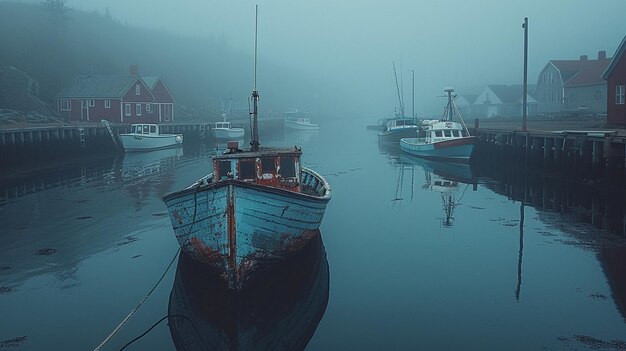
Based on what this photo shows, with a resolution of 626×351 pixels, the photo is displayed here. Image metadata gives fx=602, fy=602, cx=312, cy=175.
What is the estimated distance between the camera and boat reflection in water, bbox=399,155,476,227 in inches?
1002

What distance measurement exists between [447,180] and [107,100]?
43.1 metres

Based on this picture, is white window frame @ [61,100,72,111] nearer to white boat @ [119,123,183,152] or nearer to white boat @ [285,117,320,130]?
white boat @ [119,123,183,152]

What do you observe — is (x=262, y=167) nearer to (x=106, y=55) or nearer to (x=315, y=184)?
(x=315, y=184)

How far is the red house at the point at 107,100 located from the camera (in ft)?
211

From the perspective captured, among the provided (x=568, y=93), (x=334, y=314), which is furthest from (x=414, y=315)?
(x=568, y=93)

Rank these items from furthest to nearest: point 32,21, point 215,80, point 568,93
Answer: point 215,80
point 32,21
point 568,93

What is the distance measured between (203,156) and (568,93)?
44805 millimetres

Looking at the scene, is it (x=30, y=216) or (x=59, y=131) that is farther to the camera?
(x=59, y=131)

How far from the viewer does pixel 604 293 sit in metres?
13.1

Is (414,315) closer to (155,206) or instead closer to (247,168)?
(247,168)

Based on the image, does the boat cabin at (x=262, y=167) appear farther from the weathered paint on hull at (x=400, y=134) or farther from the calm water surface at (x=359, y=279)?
the weathered paint on hull at (x=400, y=134)

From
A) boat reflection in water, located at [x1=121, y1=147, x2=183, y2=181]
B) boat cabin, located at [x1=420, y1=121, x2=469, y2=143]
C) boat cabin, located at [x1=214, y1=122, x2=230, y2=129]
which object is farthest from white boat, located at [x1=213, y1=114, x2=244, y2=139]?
boat cabin, located at [x1=420, y1=121, x2=469, y2=143]

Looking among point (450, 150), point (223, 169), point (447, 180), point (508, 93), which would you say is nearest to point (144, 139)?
point (450, 150)

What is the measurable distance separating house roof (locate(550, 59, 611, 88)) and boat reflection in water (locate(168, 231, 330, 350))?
58993 millimetres
